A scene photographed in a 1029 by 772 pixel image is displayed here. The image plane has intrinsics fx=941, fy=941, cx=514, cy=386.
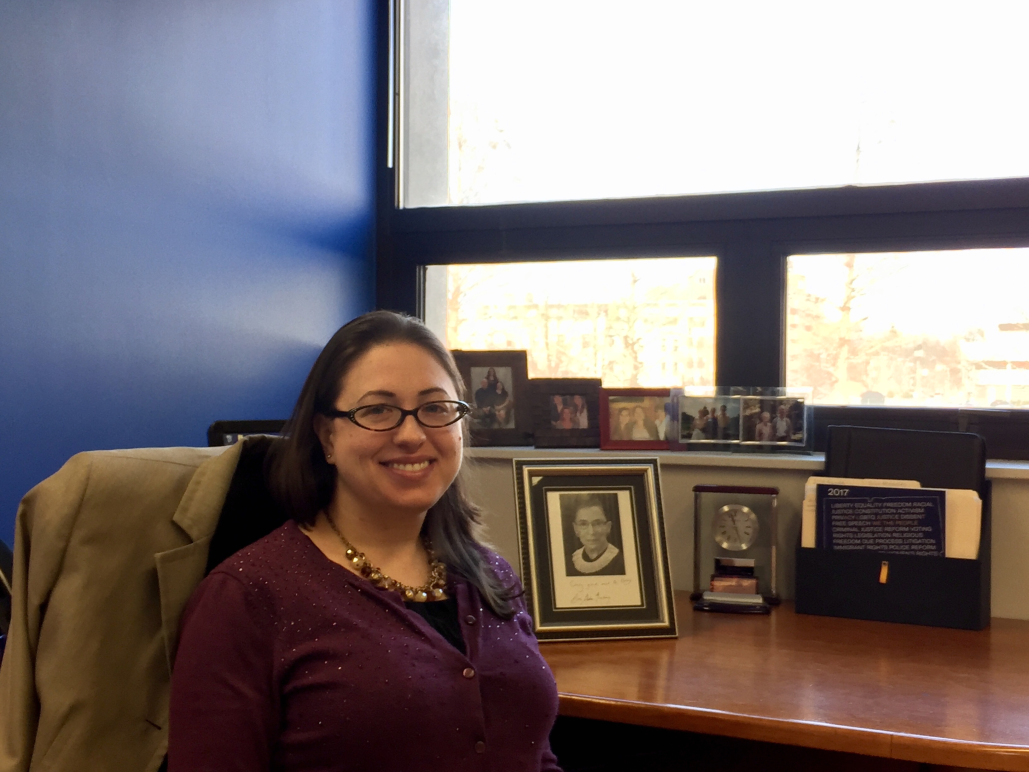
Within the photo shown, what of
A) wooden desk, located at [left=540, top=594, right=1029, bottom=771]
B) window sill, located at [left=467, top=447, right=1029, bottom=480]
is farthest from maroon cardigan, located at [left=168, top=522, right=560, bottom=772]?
window sill, located at [left=467, top=447, right=1029, bottom=480]

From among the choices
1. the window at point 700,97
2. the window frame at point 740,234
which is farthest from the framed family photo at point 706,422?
the window at point 700,97

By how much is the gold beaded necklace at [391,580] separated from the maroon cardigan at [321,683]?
0.04 m

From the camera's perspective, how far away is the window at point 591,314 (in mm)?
2273

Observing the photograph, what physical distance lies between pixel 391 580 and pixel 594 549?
1.77 feet

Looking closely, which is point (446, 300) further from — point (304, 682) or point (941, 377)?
point (304, 682)

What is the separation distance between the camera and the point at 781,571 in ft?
6.50

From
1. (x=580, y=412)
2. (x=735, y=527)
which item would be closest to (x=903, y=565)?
(x=735, y=527)

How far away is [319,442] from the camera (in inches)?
50.6

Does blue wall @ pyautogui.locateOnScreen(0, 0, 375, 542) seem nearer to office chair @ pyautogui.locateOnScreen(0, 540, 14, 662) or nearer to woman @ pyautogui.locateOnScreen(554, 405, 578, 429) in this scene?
office chair @ pyautogui.locateOnScreen(0, 540, 14, 662)

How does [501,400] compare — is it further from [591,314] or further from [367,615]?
[367,615]

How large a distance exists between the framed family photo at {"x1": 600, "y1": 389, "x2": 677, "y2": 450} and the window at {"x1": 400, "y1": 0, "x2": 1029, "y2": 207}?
514 mm

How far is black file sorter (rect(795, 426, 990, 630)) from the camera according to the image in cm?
169

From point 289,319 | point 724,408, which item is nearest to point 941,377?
point 724,408

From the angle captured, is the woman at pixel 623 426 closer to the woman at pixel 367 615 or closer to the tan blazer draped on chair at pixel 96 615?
the woman at pixel 367 615
